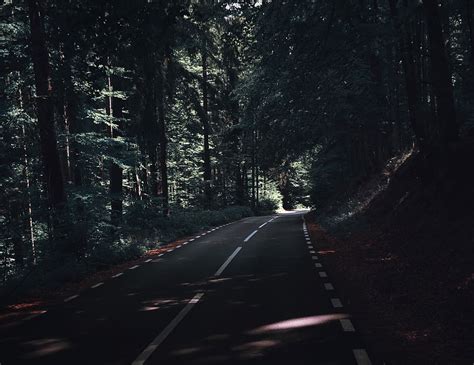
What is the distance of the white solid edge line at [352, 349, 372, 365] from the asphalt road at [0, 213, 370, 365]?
0.5 inches

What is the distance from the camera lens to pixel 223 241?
2078cm

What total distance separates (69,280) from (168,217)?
45.7 ft

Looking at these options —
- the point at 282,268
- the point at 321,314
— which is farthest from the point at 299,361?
the point at 282,268

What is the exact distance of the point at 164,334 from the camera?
669 cm

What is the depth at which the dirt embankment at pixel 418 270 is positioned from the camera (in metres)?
6.06

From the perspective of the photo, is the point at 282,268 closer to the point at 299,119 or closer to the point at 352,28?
the point at 352,28

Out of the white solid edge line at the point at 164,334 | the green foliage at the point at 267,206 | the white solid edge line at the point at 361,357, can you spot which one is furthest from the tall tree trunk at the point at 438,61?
the green foliage at the point at 267,206

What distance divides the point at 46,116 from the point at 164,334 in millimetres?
9554

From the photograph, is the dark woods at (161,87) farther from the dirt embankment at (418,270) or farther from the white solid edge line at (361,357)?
the white solid edge line at (361,357)

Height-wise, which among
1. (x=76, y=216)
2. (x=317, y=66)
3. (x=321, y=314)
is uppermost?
(x=317, y=66)

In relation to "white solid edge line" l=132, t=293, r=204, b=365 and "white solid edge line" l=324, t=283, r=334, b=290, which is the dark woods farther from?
"white solid edge line" l=324, t=283, r=334, b=290

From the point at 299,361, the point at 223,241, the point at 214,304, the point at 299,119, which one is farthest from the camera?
the point at 299,119

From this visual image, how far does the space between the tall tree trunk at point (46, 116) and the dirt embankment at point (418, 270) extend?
332 inches

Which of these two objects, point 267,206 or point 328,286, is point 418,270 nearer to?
point 328,286
